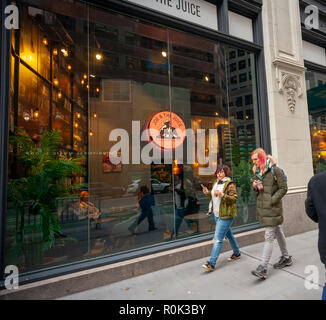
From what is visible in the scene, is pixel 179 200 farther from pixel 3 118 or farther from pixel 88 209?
pixel 3 118

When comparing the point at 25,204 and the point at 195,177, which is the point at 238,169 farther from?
the point at 25,204

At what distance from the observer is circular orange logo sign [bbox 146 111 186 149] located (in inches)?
212

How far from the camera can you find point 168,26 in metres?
5.21

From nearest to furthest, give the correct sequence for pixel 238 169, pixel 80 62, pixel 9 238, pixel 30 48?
1. pixel 9 238
2. pixel 30 48
3. pixel 80 62
4. pixel 238 169

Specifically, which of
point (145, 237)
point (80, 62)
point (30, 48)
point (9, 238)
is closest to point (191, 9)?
point (80, 62)

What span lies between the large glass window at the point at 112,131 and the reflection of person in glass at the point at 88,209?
21 millimetres

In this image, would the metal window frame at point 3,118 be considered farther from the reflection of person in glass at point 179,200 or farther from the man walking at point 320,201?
the man walking at point 320,201

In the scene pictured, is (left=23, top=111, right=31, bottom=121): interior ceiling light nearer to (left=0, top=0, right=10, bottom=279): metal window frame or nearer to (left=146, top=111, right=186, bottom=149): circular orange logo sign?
(left=0, top=0, right=10, bottom=279): metal window frame

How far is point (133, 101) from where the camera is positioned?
17.4ft

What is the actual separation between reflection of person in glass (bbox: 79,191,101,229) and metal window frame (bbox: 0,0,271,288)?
0.79 metres

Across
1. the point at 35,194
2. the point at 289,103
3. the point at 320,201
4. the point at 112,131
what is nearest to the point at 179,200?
the point at 112,131

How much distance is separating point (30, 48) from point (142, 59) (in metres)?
2.52

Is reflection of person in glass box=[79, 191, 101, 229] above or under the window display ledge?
above

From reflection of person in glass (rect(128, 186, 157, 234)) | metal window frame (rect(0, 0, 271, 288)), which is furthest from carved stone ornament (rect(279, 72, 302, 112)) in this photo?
→ reflection of person in glass (rect(128, 186, 157, 234))
